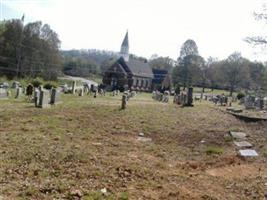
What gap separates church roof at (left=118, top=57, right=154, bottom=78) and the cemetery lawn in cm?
6085

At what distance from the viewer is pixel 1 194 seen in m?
5.83

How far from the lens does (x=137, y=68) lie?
256ft

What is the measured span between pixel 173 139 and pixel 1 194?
729 cm

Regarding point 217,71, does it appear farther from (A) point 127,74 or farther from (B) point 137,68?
(A) point 127,74

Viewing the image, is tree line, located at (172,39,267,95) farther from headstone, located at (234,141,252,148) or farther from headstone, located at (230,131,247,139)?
headstone, located at (234,141,252,148)

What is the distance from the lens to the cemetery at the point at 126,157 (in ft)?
21.4

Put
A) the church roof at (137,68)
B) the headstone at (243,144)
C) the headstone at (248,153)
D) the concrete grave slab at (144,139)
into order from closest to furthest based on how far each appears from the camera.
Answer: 1. the headstone at (248,153)
2. the headstone at (243,144)
3. the concrete grave slab at (144,139)
4. the church roof at (137,68)

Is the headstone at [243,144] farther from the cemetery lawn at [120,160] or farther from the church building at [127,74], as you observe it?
the church building at [127,74]

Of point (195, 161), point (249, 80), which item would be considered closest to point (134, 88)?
point (249, 80)

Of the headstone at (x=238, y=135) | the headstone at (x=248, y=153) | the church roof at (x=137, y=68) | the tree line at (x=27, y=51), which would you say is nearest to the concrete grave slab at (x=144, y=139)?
the headstone at (x=248, y=153)

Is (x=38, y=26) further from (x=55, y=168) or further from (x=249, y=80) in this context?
(x=55, y=168)

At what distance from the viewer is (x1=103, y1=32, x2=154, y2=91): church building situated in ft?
239

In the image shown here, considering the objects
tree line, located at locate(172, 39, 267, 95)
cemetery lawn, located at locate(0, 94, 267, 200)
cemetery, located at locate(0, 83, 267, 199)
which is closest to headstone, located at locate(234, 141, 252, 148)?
cemetery, located at locate(0, 83, 267, 199)

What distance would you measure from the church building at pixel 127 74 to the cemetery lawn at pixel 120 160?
5405 cm
